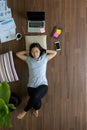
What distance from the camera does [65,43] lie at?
362 cm

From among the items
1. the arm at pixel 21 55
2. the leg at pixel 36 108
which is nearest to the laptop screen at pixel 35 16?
the arm at pixel 21 55

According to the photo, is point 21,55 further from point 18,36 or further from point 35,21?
point 35,21

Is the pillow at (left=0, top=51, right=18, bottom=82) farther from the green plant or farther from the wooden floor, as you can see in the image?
the green plant

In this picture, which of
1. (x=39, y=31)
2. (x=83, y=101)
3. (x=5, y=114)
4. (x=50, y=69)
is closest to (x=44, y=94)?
(x=50, y=69)

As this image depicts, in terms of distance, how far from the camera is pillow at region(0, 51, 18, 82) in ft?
11.6

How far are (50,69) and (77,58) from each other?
41 cm

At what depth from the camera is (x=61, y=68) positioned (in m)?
3.63

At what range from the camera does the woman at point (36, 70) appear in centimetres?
340

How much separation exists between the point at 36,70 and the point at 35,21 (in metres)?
0.68

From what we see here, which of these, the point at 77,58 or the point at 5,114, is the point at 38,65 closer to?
the point at 77,58

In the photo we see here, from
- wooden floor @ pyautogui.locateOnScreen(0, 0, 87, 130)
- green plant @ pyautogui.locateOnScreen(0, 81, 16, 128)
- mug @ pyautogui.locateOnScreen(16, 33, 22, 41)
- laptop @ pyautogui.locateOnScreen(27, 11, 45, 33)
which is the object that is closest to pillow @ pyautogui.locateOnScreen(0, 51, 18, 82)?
wooden floor @ pyautogui.locateOnScreen(0, 0, 87, 130)

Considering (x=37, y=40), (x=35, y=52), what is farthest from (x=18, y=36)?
(x=35, y=52)

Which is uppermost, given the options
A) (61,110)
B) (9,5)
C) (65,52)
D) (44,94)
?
(9,5)

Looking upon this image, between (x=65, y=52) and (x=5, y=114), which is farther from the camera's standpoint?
(x=65, y=52)
